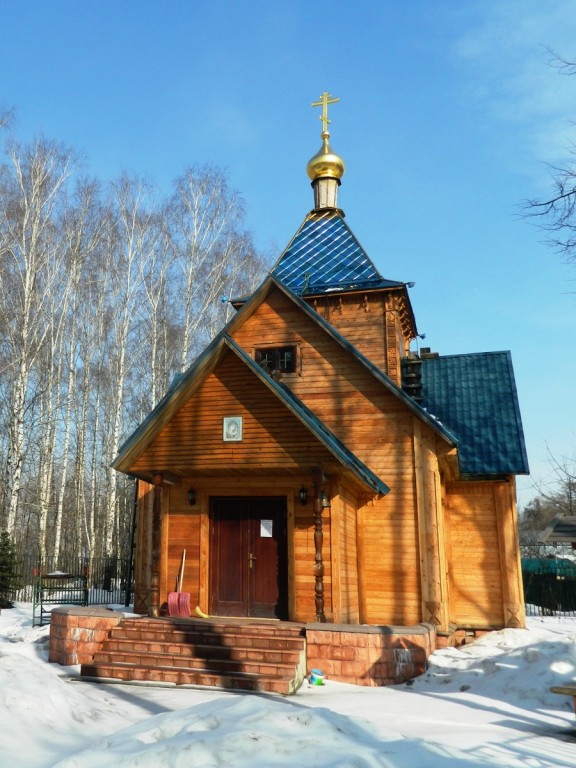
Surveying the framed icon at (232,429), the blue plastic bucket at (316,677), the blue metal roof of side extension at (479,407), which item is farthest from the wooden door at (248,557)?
the blue metal roof of side extension at (479,407)

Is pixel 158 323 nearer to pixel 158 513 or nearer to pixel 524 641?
pixel 158 513

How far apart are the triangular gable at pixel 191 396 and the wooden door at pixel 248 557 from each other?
1649 millimetres

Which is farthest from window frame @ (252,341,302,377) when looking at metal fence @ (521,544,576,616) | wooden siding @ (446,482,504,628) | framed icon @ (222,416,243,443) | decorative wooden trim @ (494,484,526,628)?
metal fence @ (521,544,576,616)

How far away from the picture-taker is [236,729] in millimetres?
4551

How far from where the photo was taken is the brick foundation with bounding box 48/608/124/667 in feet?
32.0

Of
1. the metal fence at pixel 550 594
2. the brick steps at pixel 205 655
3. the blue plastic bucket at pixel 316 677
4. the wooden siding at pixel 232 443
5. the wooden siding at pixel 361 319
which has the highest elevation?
the wooden siding at pixel 361 319

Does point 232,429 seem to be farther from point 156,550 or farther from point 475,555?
point 475,555

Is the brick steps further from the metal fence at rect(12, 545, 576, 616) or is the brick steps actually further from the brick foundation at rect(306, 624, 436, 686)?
the metal fence at rect(12, 545, 576, 616)

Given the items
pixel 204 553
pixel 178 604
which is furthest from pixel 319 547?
pixel 178 604

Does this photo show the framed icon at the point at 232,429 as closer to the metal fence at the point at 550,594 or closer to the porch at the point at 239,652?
the porch at the point at 239,652

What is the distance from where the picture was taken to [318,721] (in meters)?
4.88

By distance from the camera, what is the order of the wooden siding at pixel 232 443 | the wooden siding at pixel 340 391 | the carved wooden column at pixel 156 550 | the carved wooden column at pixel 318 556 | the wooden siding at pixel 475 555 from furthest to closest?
1. the wooden siding at pixel 475 555
2. the wooden siding at pixel 340 391
3. the carved wooden column at pixel 156 550
4. the wooden siding at pixel 232 443
5. the carved wooden column at pixel 318 556

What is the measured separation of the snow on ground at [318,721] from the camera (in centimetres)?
431

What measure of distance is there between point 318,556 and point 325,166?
13.0m
